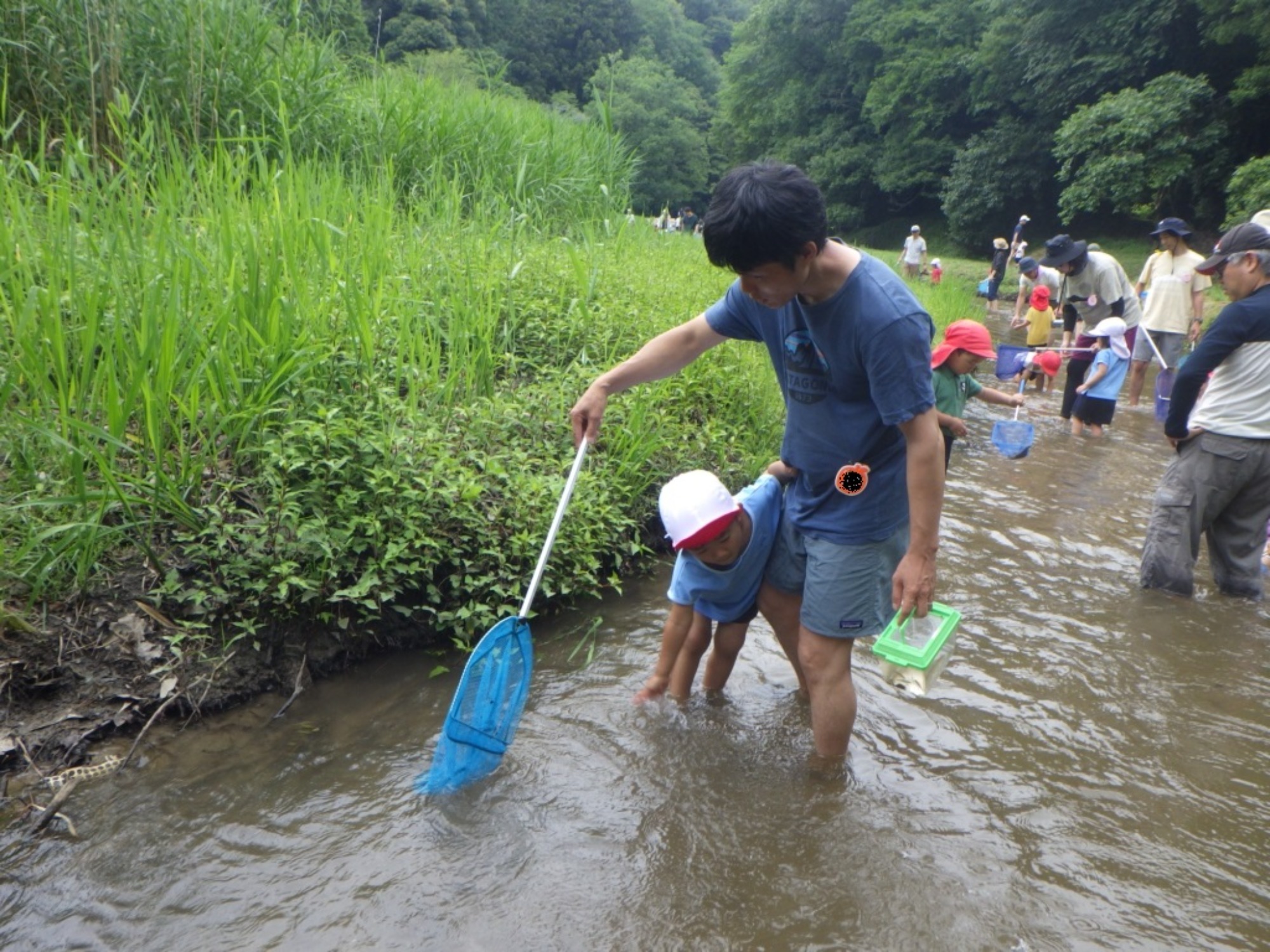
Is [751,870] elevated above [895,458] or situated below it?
below

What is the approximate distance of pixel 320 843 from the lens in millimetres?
2348

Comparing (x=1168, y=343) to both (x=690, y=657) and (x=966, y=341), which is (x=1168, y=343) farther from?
(x=690, y=657)

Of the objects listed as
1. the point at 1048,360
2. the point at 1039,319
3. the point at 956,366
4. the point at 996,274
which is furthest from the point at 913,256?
the point at 956,366

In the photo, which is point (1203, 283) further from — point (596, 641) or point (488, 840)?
point (488, 840)

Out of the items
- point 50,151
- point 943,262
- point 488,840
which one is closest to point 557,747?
point 488,840

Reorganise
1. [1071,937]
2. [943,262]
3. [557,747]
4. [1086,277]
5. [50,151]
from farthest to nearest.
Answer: [943,262], [1086,277], [50,151], [557,747], [1071,937]

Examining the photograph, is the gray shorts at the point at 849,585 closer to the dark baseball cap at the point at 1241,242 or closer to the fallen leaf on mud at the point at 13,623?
the fallen leaf on mud at the point at 13,623

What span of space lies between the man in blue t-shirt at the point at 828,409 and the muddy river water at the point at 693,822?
393mm

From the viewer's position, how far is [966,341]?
14.6 feet

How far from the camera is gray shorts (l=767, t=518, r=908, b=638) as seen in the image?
2.51 m

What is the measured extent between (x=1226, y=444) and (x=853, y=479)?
2682 millimetres

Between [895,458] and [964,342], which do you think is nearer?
[895,458]

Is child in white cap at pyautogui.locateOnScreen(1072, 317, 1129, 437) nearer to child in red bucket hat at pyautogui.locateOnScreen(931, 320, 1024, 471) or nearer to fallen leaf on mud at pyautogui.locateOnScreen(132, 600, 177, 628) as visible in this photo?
child in red bucket hat at pyautogui.locateOnScreen(931, 320, 1024, 471)

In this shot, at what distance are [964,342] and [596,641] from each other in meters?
2.35
